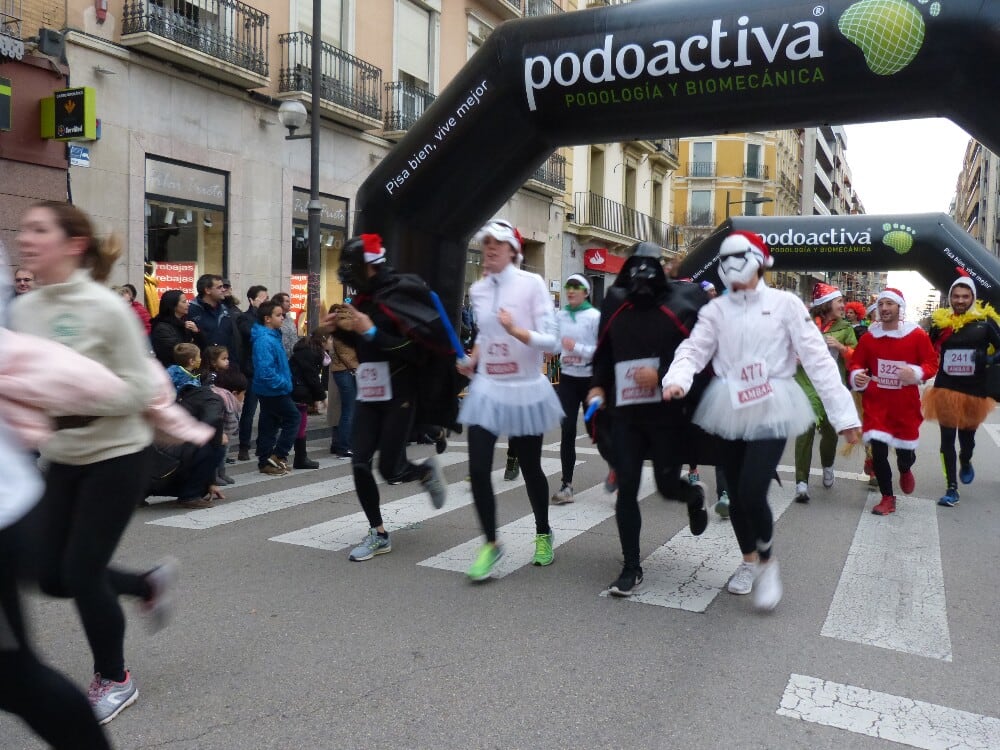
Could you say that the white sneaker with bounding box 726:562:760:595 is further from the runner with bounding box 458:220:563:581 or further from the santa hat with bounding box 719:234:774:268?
the santa hat with bounding box 719:234:774:268

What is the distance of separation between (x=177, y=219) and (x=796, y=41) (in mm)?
10499

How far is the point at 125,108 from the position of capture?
13.3 m

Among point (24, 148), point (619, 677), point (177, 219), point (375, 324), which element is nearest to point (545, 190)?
point (177, 219)

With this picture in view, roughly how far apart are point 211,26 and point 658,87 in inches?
384

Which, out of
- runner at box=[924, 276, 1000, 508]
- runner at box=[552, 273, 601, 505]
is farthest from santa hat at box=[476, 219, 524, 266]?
runner at box=[924, 276, 1000, 508]

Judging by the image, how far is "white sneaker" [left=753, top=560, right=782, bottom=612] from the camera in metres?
4.58

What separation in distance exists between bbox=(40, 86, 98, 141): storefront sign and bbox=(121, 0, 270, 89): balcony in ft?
5.42

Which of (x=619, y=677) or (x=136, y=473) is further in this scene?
(x=619, y=677)

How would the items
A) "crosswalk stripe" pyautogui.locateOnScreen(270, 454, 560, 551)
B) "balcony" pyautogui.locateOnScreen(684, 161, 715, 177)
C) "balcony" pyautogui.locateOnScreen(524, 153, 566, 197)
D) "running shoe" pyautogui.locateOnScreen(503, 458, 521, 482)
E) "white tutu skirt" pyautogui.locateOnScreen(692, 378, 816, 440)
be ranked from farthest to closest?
"balcony" pyautogui.locateOnScreen(684, 161, 715, 177)
"balcony" pyautogui.locateOnScreen(524, 153, 566, 197)
"running shoe" pyautogui.locateOnScreen(503, 458, 521, 482)
"crosswalk stripe" pyautogui.locateOnScreen(270, 454, 560, 551)
"white tutu skirt" pyautogui.locateOnScreen(692, 378, 816, 440)

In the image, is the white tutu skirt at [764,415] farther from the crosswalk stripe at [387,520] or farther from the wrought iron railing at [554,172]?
the wrought iron railing at [554,172]

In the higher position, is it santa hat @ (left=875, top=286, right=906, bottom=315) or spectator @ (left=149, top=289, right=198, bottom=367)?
santa hat @ (left=875, top=286, right=906, bottom=315)

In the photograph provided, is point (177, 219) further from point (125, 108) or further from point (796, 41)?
point (796, 41)

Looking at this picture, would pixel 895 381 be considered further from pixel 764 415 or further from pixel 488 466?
pixel 488 466

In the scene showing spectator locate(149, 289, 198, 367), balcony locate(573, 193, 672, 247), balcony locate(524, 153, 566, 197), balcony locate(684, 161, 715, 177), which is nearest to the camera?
spectator locate(149, 289, 198, 367)
